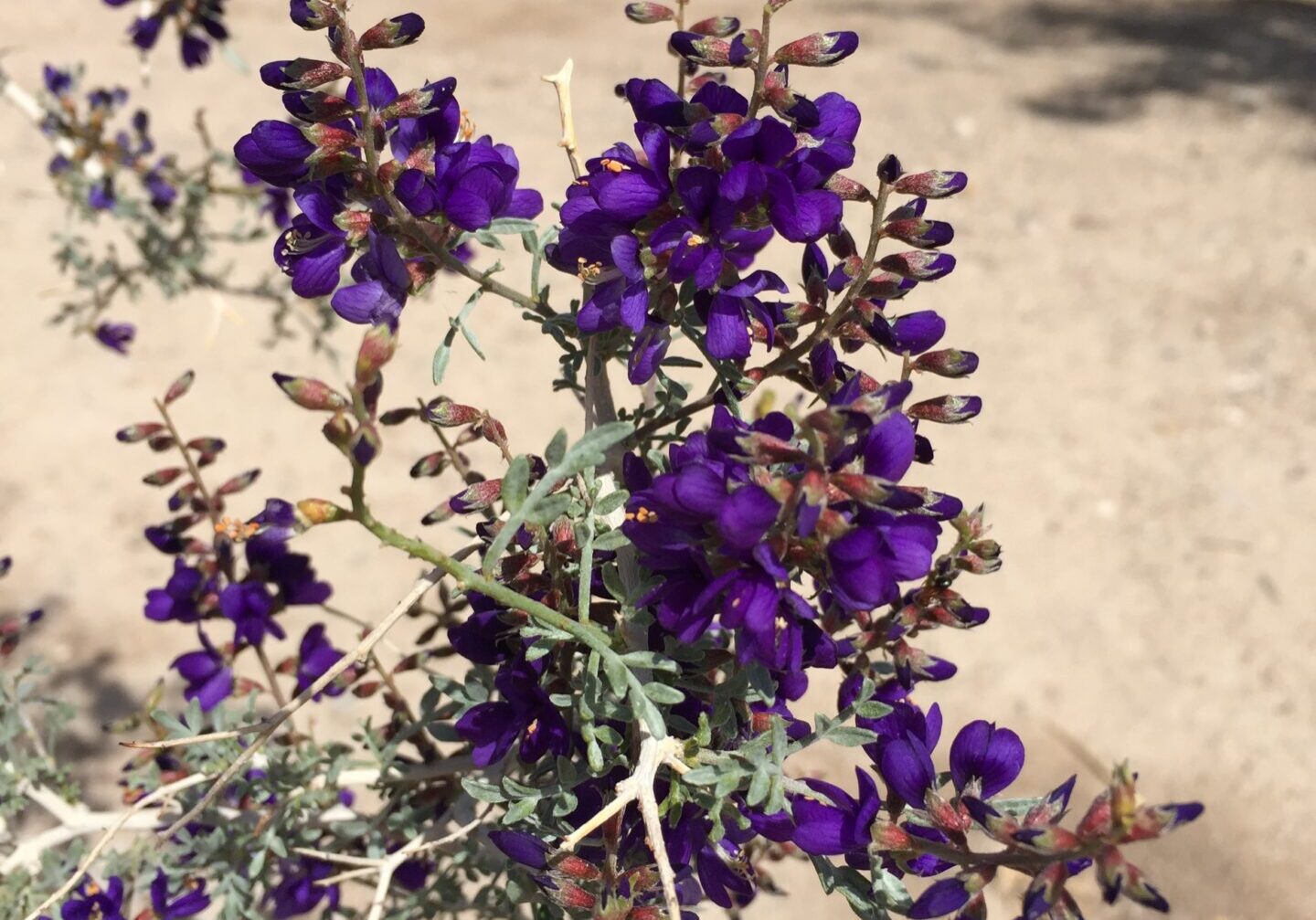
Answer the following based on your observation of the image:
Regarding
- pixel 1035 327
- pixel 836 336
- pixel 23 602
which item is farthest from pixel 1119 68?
pixel 836 336

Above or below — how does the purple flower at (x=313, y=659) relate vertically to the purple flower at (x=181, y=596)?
below

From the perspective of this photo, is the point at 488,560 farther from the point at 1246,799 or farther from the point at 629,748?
the point at 1246,799

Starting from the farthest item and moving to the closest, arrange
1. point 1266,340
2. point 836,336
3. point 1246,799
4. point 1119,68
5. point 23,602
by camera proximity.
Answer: point 1119,68
point 1266,340
point 23,602
point 1246,799
point 836,336

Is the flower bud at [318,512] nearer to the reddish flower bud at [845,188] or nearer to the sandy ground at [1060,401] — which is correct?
the reddish flower bud at [845,188]

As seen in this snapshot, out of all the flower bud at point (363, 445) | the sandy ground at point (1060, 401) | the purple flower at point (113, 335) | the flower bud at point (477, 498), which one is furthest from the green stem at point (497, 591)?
the sandy ground at point (1060, 401)

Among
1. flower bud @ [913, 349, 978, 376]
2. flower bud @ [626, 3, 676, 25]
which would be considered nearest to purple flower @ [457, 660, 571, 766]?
flower bud @ [913, 349, 978, 376]

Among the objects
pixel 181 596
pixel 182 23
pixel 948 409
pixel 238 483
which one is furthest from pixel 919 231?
pixel 182 23

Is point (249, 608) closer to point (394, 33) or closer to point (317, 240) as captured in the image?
point (317, 240)

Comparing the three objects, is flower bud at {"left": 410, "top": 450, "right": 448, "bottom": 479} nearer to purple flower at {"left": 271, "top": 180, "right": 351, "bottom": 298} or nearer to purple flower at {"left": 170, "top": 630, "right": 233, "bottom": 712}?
purple flower at {"left": 271, "top": 180, "right": 351, "bottom": 298}
